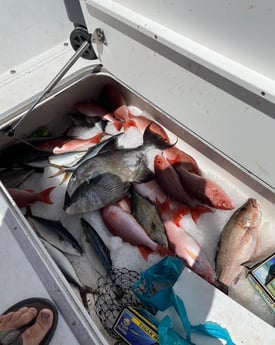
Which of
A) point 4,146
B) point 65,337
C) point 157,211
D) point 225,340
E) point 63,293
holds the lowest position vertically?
point 225,340

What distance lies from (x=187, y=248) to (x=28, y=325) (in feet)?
2.40

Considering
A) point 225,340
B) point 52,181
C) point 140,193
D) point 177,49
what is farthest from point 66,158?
point 225,340

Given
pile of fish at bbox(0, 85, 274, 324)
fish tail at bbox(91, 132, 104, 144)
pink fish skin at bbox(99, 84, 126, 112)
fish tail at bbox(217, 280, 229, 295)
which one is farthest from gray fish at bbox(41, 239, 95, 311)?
pink fish skin at bbox(99, 84, 126, 112)

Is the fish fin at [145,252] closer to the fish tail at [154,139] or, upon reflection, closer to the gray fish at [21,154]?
the fish tail at [154,139]

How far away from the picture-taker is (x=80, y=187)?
5.22 feet

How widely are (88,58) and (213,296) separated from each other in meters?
1.32

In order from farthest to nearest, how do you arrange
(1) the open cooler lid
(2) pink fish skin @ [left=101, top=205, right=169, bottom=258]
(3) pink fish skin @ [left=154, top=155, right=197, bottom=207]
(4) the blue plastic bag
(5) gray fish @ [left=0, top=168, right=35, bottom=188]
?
1. (5) gray fish @ [left=0, top=168, right=35, bottom=188]
2. (3) pink fish skin @ [left=154, top=155, right=197, bottom=207]
3. (2) pink fish skin @ [left=101, top=205, right=169, bottom=258]
4. (4) the blue plastic bag
5. (1) the open cooler lid

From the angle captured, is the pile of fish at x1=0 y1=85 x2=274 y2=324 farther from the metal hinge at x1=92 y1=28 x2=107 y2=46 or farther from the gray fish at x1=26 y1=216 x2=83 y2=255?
the metal hinge at x1=92 y1=28 x2=107 y2=46

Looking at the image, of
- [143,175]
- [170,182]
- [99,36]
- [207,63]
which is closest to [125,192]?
[143,175]

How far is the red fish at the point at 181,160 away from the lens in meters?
1.64

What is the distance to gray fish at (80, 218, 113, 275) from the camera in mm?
1471

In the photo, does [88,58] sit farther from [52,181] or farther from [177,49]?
[177,49]

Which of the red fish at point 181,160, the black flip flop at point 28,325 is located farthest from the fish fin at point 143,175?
the black flip flop at point 28,325

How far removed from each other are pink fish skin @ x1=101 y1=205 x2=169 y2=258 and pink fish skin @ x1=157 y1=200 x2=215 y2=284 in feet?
0.21
